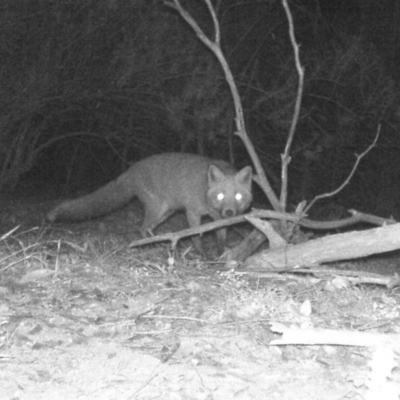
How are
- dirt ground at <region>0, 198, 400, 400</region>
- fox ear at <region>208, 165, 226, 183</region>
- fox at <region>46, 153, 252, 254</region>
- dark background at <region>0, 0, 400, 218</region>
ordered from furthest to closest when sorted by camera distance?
fox at <region>46, 153, 252, 254</region>, fox ear at <region>208, 165, 226, 183</region>, dark background at <region>0, 0, 400, 218</region>, dirt ground at <region>0, 198, 400, 400</region>

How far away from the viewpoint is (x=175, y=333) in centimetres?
366

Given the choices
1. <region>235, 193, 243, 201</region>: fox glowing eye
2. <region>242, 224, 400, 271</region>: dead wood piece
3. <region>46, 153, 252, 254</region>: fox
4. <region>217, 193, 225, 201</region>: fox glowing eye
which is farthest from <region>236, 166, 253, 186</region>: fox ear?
<region>242, 224, 400, 271</region>: dead wood piece

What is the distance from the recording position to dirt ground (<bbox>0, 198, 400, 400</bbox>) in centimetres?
306

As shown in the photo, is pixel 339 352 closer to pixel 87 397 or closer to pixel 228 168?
pixel 87 397

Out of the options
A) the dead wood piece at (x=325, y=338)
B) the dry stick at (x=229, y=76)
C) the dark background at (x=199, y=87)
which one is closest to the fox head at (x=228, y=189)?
the dark background at (x=199, y=87)

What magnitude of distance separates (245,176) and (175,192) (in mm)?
991

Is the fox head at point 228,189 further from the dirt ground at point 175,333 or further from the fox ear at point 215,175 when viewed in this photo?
the dirt ground at point 175,333

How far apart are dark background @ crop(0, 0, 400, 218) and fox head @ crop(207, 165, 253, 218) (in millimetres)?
1214

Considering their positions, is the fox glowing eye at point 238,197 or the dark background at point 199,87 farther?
the fox glowing eye at point 238,197

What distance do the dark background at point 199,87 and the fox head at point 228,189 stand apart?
3.98 feet

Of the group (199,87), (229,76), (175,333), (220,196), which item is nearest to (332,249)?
(175,333)

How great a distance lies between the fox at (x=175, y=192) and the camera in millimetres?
9250

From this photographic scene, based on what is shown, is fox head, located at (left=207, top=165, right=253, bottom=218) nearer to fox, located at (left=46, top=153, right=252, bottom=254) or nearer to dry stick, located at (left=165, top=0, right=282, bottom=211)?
fox, located at (left=46, top=153, right=252, bottom=254)

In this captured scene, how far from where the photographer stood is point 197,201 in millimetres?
9445
